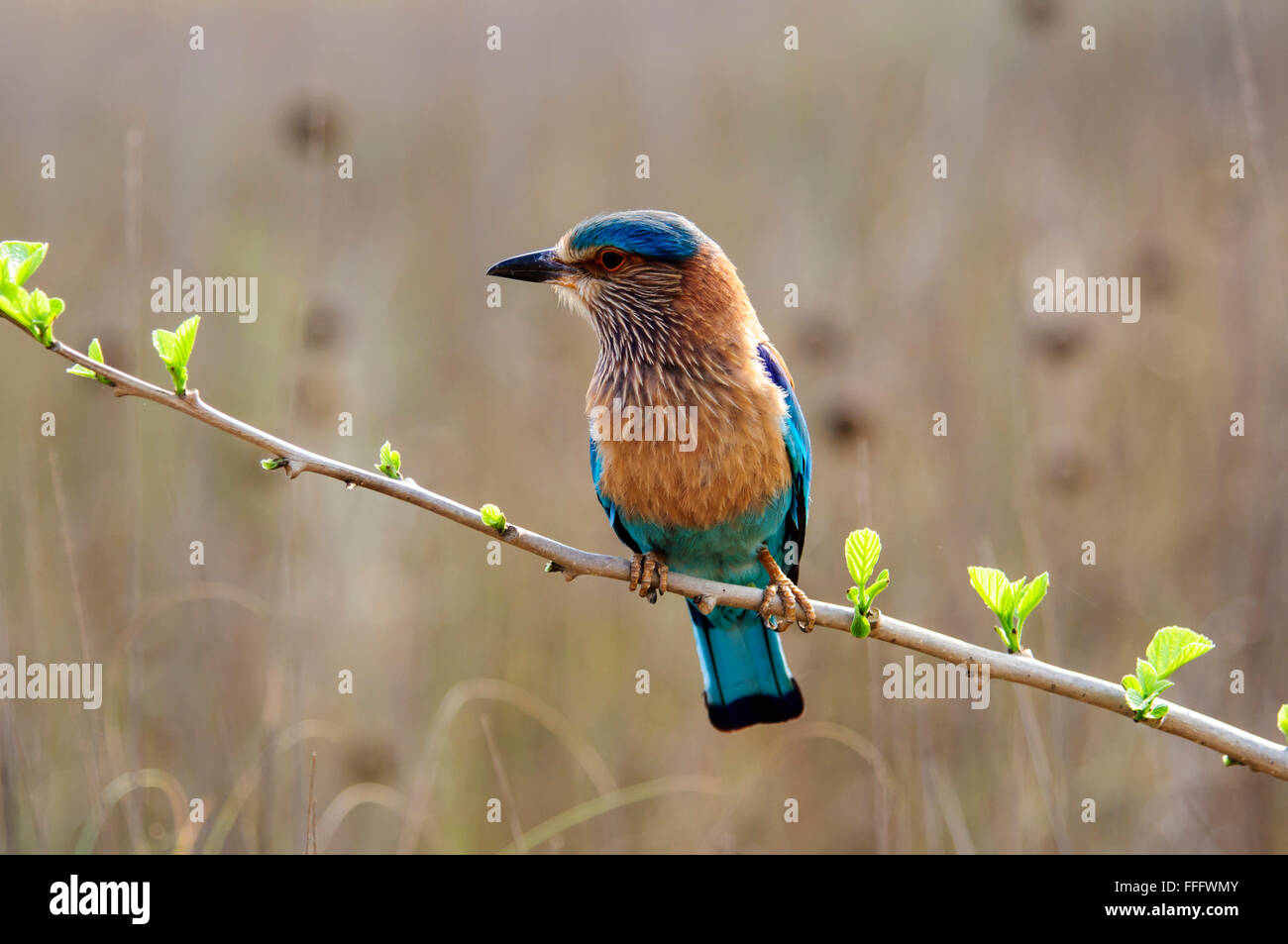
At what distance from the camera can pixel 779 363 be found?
3730mm

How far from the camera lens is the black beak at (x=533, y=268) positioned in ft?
11.5

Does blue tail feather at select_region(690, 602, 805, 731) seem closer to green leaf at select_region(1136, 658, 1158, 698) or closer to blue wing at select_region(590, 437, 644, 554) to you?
blue wing at select_region(590, 437, 644, 554)

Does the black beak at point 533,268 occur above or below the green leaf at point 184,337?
above

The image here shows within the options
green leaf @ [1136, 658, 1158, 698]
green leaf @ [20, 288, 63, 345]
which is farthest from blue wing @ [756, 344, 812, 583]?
green leaf @ [20, 288, 63, 345]

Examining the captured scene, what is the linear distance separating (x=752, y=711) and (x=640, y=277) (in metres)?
1.46

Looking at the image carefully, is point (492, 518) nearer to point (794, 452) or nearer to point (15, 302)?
point (15, 302)

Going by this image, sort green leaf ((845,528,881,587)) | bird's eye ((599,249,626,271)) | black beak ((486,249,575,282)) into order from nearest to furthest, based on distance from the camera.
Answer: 1. green leaf ((845,528,881,587))
2. black beak ((486,249,575,282))
3. bird's eye ((599,249,626,271))

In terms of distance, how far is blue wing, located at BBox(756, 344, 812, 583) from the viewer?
3582 mm

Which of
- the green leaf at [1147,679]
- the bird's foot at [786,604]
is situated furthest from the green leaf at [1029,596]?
the bird's foot at [786,604]

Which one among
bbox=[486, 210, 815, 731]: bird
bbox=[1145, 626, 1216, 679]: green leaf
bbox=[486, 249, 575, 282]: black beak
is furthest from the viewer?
bbox=[486, 249, 575, 282]: black beak

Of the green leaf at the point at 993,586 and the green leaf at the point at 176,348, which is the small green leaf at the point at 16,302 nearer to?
the green leaf at the point at 176,348

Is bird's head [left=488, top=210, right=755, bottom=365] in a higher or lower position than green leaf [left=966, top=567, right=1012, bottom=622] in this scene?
higher

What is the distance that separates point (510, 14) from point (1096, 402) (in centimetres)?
352

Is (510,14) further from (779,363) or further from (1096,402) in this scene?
(1096,402)
